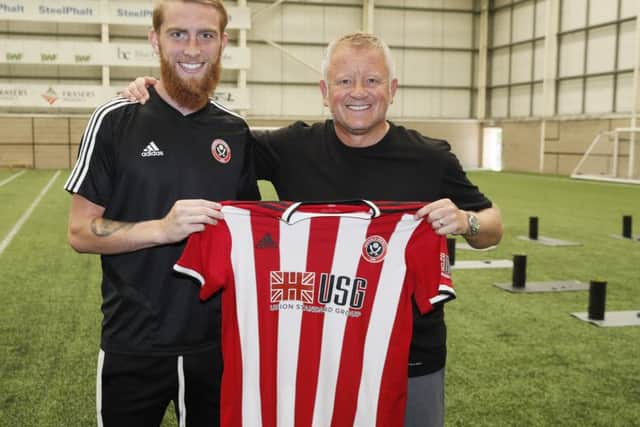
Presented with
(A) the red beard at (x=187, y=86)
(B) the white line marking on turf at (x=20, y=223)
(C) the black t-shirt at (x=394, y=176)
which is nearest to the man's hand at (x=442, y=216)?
(C) the black t-shirt at (x=394, y=176)

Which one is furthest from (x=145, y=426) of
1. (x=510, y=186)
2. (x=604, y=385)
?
(x=510, y=186)

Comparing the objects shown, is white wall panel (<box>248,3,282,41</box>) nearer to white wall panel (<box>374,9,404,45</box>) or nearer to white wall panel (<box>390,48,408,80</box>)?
white wall panel (<box>374,9,404,45</box>)

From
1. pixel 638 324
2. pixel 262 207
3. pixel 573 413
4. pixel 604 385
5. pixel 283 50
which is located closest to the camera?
pixel 262 207

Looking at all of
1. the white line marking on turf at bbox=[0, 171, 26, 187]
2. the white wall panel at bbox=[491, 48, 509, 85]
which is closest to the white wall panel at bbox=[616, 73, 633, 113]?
the white wall panel at bbox=[491, 48, 509, 85]

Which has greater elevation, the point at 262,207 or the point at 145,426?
the point at 262,207

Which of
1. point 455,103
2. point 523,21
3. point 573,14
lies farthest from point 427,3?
point 573,14

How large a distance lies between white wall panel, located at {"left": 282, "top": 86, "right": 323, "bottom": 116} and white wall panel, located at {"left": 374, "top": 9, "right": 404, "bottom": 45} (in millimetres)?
4085

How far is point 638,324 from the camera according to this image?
6.23 m

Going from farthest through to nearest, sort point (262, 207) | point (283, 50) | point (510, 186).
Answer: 1. point (283, 50)
2. point (510, 186)
3. point (262, 207)

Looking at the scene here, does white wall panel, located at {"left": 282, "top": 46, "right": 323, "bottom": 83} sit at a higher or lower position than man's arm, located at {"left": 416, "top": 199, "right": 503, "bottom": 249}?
higher

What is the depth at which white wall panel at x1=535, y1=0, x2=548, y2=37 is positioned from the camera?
27.1 metres

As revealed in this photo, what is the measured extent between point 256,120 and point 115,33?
6770mm

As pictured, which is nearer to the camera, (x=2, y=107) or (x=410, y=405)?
(x=410, y=405)

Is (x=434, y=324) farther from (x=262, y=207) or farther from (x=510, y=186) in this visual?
(x=510, y=186)
